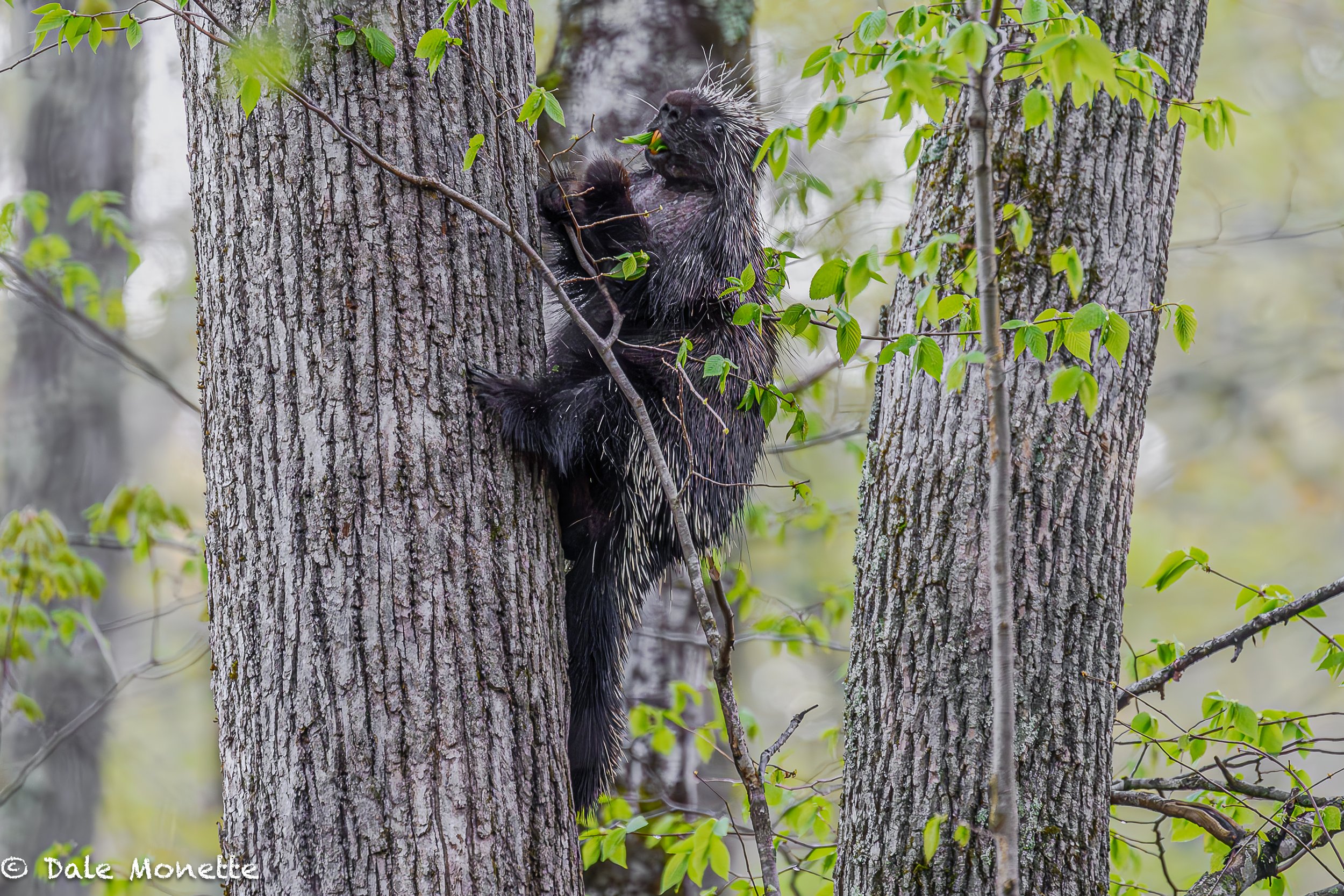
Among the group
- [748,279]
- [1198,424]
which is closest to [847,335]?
[748,279]

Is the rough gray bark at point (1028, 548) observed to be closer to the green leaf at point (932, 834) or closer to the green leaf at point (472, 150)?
the green leaf at point (932, 834)

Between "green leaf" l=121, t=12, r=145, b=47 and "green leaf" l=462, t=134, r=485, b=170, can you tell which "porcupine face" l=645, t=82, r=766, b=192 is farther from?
"green leaf" l=121, t=12, r=145, b=47

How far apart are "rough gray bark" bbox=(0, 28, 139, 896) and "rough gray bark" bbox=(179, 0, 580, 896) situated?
6111 mm

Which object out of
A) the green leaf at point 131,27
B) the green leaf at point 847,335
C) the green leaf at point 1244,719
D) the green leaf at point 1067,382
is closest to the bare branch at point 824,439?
the green leaf at point 1244,719

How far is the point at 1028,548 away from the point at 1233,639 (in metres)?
0.50

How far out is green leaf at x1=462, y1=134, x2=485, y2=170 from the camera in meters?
1.70

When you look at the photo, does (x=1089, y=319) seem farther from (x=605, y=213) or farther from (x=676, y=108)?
(x=676, y=108)

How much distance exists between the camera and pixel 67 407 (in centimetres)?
767

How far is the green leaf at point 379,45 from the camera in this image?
5.54 ft

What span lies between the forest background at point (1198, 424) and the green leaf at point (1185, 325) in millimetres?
4014

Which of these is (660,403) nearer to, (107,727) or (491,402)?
(491,402)

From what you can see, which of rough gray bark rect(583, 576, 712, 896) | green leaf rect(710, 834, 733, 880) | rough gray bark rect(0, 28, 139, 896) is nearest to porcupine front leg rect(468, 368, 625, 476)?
green leaf rect(710, 834, 733, 880)

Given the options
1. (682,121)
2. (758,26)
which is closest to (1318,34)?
(758,26)

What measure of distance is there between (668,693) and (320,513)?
2.86m
